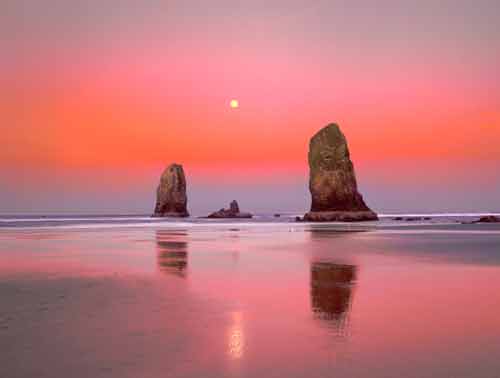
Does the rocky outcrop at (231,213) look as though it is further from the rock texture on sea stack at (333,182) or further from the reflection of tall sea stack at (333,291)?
the reflection of tall sea stack at (333,291)

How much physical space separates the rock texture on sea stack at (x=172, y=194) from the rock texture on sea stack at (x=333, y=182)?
237ft

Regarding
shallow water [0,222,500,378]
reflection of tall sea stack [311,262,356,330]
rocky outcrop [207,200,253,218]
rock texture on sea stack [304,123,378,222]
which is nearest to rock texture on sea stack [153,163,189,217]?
rocky outcrop [207,200,253,218]

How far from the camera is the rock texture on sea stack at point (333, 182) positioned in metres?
99.2

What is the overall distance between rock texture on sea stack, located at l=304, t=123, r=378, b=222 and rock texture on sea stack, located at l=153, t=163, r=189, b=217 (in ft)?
237

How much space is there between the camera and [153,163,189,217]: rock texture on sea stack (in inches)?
6629

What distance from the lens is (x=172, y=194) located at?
169 meters


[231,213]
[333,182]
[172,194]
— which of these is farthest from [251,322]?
[172,194]

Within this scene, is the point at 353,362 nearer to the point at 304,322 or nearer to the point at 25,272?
the point at 304,322

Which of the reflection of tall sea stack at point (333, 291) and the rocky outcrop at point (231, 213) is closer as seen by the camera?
the reflection of tall sea stack at point (333, 291)

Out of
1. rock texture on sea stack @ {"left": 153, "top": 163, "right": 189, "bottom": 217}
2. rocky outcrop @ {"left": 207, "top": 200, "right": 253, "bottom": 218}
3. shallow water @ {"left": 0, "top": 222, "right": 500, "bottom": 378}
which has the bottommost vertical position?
shallow water @ {"left": 0, "top": 222, "right": 500, "bottom": 378}

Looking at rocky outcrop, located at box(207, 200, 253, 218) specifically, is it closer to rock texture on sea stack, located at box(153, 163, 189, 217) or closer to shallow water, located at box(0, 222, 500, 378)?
rock texture on sea stack, located at box(153, 163, 189, 217)

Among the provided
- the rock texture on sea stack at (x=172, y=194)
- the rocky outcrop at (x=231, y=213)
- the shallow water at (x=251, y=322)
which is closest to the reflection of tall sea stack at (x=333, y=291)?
the shallow water at (x=251, y=322)

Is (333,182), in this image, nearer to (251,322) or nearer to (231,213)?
(231,213)

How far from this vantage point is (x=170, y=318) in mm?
8828
